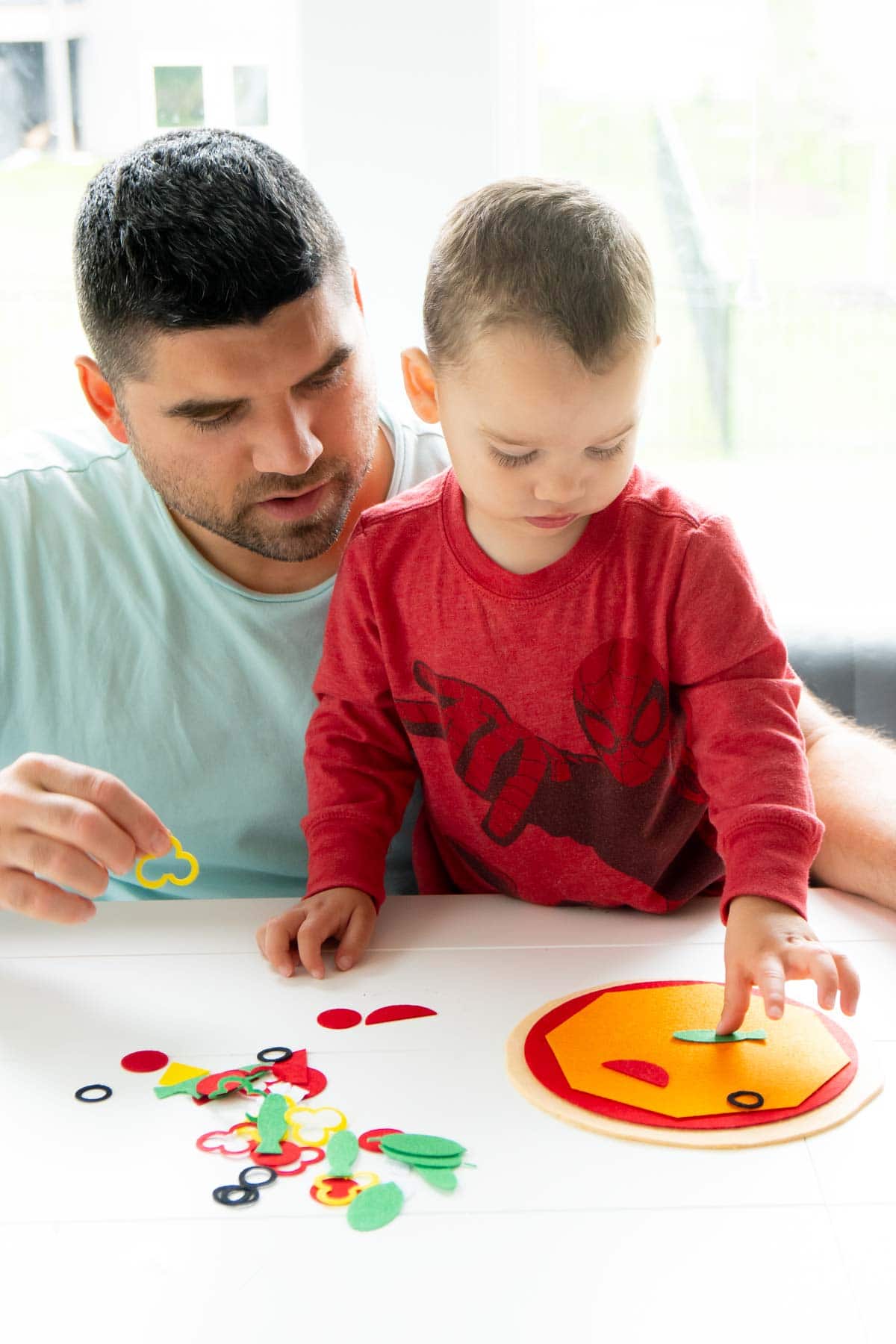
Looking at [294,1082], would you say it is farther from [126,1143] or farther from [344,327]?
[344,327]

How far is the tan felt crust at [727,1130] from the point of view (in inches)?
30.3

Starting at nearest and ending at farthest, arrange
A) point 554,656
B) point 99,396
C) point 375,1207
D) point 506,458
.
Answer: point 375,1207, point 506,458, point 554,656, point 99,396

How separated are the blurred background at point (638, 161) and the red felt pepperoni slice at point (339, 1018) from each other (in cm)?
127

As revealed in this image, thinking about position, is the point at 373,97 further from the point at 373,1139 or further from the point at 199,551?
the point at 373,1139

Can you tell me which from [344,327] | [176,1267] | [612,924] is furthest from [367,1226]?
[344,327]

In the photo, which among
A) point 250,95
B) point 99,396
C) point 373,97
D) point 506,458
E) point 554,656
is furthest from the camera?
point 250,95

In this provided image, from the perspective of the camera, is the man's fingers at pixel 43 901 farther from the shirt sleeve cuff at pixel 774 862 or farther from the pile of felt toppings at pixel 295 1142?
the shirt sleeve cuff at pixel 774 862

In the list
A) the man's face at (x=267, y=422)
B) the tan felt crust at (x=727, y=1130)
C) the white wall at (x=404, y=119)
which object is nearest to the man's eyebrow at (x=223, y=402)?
the man's face at (x=267, y=422)

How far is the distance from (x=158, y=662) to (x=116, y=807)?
0.38 m

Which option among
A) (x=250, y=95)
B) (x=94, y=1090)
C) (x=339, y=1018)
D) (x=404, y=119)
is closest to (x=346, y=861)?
(x=339, y=1018)

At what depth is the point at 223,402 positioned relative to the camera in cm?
113

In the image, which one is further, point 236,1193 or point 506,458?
point 506,458

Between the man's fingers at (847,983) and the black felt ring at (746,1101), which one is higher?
the man's fingers at (847,983)

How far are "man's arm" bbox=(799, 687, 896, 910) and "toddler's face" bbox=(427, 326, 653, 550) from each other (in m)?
0.28
